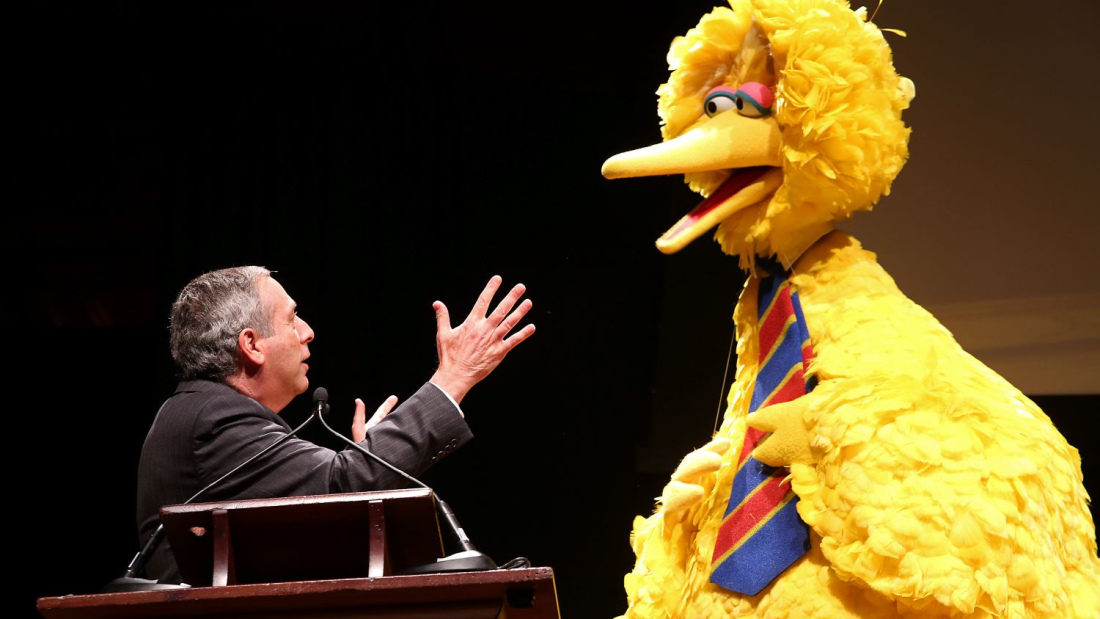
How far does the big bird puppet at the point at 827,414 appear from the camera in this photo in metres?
1.15

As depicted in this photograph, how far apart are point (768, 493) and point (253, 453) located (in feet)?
2.27

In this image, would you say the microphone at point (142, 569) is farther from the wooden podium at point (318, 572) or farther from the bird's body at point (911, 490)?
the bird's body at point (911, 490)

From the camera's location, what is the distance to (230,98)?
2596 mm

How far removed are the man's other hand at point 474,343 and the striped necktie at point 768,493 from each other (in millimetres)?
399

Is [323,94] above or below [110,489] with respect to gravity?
above

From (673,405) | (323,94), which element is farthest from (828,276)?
(323,94)

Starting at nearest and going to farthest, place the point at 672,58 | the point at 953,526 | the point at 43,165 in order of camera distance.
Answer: the point at 953,526
the point at 672,58
the point at 43,165

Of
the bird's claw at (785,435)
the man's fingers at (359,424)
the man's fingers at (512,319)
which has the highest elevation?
the man's fingers at (512,319)

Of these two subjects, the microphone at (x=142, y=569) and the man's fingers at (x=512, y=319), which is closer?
the microphone at (x=142, y=569)

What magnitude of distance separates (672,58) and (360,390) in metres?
1.29

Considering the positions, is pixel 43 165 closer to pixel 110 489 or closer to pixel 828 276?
pixel 110 489

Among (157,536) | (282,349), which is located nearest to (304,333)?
(282,349)

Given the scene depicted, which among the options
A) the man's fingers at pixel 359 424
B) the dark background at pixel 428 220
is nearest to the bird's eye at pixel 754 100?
the man's fingers at pixel 359 424

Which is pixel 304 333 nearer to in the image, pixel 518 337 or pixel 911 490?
pixel 518 337
